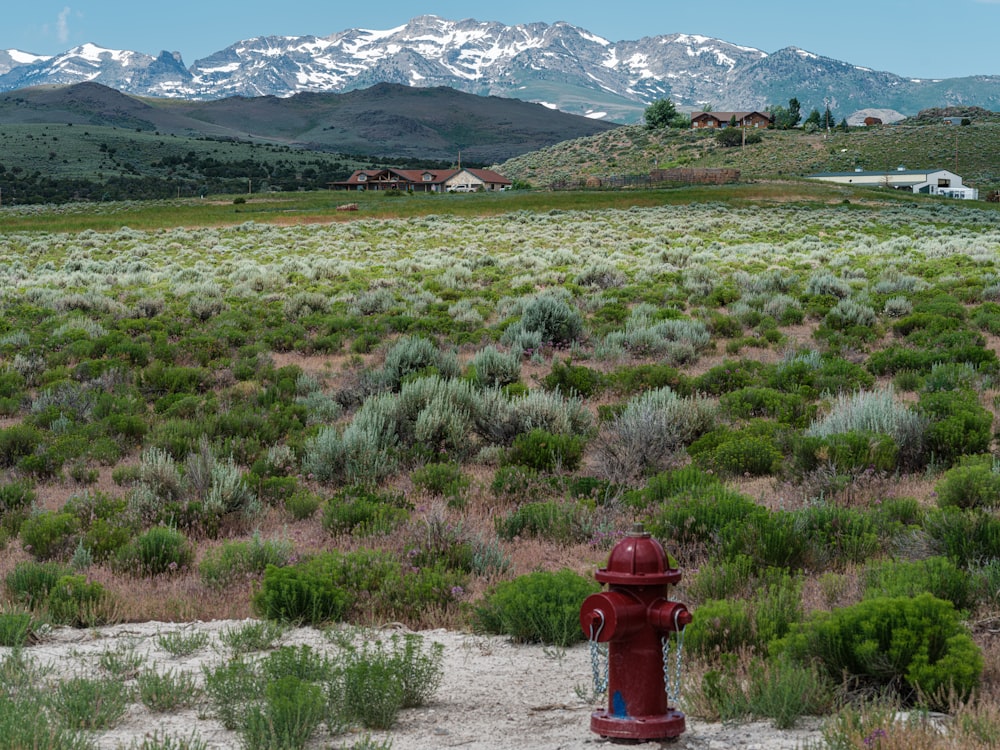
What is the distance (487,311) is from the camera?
2125cm

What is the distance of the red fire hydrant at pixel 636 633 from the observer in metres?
4.13

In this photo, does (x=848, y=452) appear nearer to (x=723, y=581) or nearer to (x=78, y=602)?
(x=723, y=581)

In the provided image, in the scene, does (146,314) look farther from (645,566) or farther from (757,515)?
(645,566)

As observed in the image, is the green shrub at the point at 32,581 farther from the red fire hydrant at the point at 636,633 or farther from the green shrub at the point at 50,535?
the red fire hydrant at the point at 636,633

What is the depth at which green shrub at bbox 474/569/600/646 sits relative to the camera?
5852 millimetres

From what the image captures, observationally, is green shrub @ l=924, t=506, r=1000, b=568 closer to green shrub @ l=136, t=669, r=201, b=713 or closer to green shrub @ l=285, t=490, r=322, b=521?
green shrub @ l=136, t=669, r=201, b=713

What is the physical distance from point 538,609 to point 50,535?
442 centimetres

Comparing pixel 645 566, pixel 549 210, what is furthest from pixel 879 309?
pixel 549 210

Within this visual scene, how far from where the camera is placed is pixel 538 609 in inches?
232

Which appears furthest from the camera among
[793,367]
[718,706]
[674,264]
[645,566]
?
[674,264]

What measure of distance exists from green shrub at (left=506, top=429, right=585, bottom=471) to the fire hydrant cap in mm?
5522

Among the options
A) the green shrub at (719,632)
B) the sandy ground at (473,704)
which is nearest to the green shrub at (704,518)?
the green shrub at (719,632)

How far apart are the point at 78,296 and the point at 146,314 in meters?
2.67

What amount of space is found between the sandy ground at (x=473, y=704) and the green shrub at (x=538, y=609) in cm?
10
